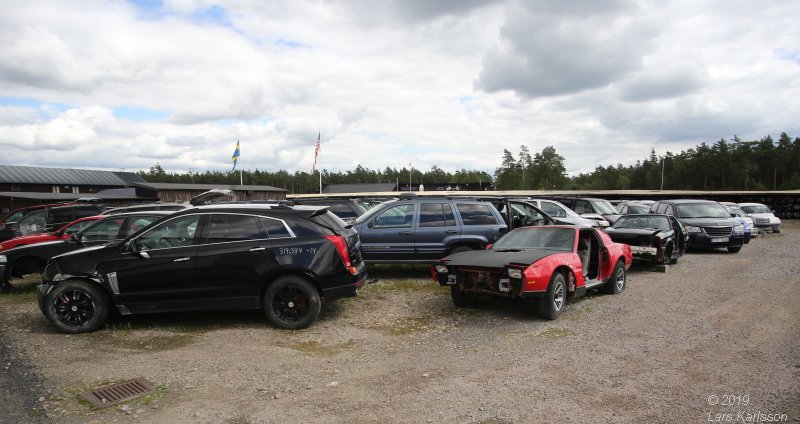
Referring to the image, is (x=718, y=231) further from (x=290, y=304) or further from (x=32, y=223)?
(x=32, y=223)

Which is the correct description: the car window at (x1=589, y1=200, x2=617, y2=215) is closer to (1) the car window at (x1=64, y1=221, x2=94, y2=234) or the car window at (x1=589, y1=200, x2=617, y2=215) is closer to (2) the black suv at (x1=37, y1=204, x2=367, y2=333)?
(2) the black suv at (x1=37, y1=204, x2=367, y2=333)

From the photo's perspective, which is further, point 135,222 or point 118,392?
point 135,222

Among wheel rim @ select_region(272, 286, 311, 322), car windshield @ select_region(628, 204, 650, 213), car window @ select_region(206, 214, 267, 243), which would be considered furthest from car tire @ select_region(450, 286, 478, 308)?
car windshield @ select_region(628, 204, 650, 213)

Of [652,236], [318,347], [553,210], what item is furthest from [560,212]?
[318,347]

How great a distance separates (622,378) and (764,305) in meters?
4.73

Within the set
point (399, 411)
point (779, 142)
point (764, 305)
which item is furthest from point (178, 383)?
point (779, 142)

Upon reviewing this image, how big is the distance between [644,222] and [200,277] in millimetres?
11719

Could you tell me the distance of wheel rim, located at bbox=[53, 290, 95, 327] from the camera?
6.61 meters

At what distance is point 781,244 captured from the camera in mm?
17859

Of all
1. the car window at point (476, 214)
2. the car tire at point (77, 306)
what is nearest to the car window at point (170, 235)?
the car tire at point (77, 306)

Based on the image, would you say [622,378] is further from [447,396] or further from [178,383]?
[178,383]

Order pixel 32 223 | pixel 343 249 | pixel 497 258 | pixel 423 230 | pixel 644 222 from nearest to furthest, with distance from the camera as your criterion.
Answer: pixel 343 249, pixel 497 258, pixel 423 230, pixel 644 222, pixel 32 223

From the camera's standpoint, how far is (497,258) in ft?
24.1

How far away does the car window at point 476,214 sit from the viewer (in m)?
10.4
